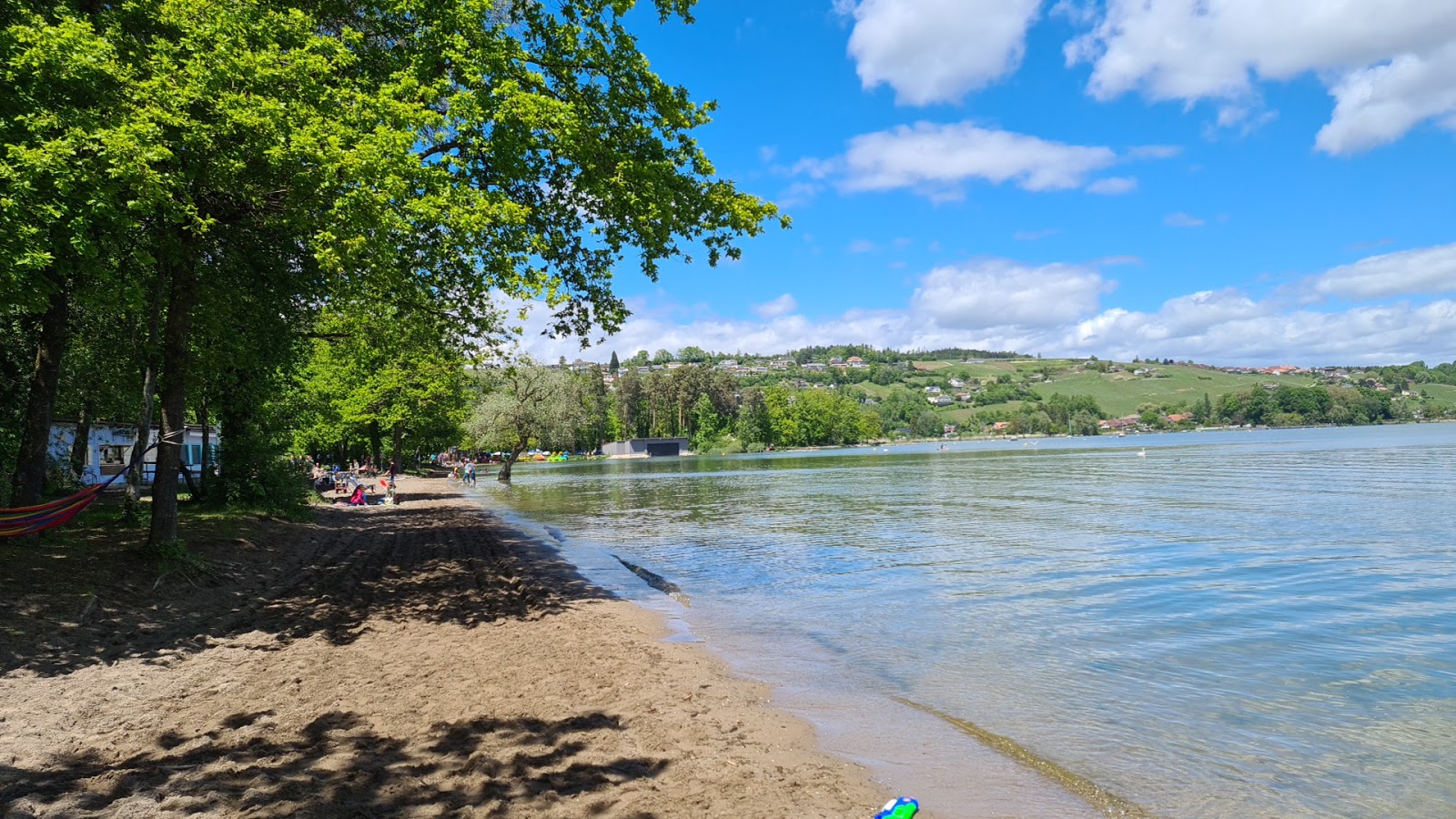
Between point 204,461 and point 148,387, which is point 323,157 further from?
point 204,461

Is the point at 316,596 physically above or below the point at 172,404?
below

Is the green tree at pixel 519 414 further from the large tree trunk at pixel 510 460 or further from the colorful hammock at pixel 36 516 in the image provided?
the colorful hammock at pixel 36 516

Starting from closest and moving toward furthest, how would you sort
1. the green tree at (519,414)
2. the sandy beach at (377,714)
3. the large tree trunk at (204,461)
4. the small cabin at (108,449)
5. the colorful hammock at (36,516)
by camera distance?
the sandy beach at (377,714) → the colorful hammock at (36,516) → the large tree trunk at (204,461) → the small cabin at (108,449) → the green tree at (519,414)

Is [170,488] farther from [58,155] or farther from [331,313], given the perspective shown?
[331,313]

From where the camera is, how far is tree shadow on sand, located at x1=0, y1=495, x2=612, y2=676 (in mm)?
7902

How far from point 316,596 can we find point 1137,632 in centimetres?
1082

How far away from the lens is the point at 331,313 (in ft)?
56.5

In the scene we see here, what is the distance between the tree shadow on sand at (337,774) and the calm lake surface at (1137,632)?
6.90 feet

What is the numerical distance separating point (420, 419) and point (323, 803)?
40884 mm

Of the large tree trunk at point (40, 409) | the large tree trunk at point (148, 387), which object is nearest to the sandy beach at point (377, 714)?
the large tree trunk at point (40, 409)

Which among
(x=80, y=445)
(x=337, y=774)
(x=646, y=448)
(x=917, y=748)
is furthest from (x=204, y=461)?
(x=646, y=448)

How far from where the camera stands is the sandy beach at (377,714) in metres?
4.61

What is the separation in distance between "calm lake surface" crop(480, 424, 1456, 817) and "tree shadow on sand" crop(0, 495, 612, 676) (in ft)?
8.16

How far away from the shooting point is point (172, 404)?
35.8 feet
